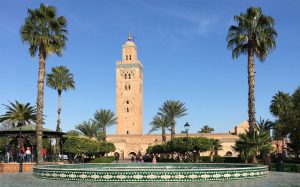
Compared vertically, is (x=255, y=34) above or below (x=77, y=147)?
above

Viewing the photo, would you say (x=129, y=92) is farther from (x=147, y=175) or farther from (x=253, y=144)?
(x=147, y=175)

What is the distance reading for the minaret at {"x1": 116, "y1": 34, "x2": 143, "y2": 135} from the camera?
90000mm

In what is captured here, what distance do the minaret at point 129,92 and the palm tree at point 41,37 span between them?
61.3 m

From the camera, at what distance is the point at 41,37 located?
28109 mm

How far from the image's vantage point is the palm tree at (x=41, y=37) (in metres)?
28.1

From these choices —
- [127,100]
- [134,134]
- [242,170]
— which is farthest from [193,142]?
[127,100]

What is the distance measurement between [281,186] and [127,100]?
7795 centimetres

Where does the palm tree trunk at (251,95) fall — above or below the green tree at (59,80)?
below

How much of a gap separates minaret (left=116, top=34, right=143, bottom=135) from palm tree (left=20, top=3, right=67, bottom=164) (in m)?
61.3

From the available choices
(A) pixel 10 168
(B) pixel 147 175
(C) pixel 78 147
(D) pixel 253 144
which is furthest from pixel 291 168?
(C) pixel 78 147

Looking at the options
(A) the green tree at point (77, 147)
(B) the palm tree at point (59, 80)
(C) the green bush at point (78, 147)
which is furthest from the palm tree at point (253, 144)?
(B) the palm tree at point (59, 80)

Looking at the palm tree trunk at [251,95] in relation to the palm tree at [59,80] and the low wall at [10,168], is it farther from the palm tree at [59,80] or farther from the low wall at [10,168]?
the palm tree at [59,80]

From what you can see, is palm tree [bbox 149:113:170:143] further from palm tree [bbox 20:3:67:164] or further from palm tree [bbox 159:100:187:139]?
palm tree [bbox 20:3:67:164]

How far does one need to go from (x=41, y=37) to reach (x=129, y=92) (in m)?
63.4
